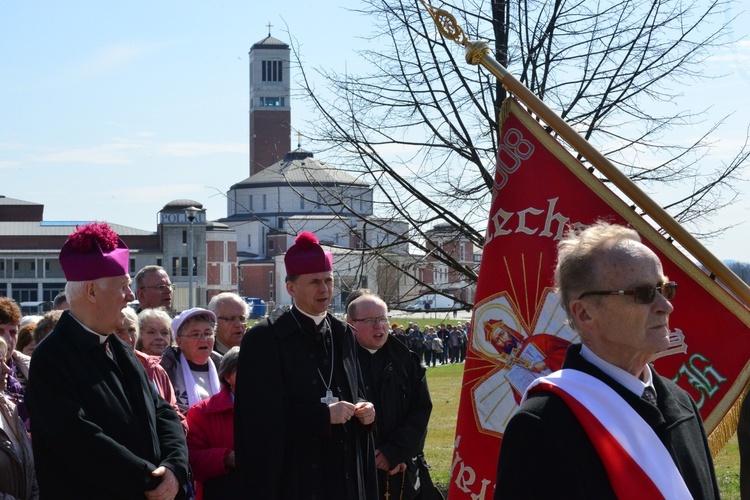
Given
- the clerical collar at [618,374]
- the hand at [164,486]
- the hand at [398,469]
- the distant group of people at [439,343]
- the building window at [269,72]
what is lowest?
the distant group of people at [439,343]

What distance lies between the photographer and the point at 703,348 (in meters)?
4.68

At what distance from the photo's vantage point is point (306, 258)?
16.5ft

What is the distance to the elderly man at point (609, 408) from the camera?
7.97 ft

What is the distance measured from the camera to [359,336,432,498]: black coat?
19.6 feet

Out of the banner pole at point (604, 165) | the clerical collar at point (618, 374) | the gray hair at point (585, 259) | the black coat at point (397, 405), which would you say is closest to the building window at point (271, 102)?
Answer: the black coat at point (397, 405)

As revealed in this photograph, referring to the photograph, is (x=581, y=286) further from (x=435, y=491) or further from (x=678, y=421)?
(x=435, y=491)

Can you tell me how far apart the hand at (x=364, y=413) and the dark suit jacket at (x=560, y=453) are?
2356mm

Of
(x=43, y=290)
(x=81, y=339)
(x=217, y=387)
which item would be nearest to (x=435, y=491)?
(x=217, y=387)

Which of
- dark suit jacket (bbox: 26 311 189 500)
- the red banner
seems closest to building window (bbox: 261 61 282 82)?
the red banner

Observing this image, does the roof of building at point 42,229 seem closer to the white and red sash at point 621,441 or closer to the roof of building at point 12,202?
the roof of building at point 12,202

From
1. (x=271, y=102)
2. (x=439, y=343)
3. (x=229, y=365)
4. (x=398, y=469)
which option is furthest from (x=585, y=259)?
(x=271, y=102)

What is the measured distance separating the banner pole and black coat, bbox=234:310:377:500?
1.61m

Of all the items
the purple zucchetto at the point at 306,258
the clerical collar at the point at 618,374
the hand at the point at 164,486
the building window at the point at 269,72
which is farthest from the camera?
the building window at the point at 269,72

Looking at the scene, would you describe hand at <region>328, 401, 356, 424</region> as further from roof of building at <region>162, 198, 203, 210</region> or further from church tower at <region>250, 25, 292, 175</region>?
church tower at <region>250, 25, 292, 175</region>
